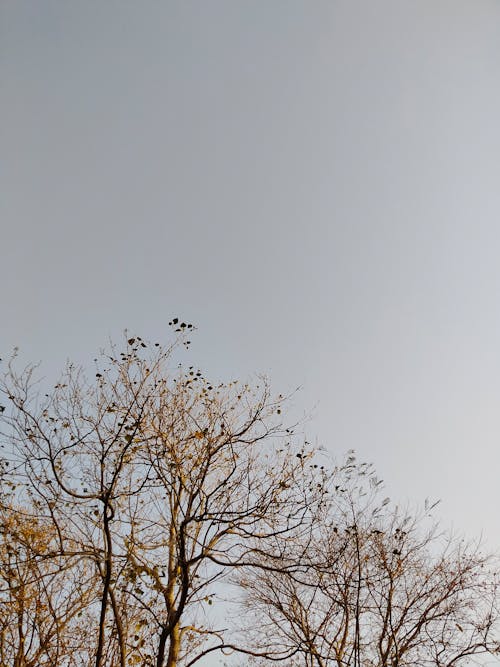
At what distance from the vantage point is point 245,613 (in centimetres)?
1318

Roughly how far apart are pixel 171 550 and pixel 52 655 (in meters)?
3.12

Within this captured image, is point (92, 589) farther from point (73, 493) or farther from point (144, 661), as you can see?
point (73, 493)

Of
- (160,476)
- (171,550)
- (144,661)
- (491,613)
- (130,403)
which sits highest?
(130,403)

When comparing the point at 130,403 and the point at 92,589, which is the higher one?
the point at 130,403

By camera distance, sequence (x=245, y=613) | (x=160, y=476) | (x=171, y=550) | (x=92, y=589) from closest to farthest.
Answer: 1. (x=160, y=476)
2. (x=171, y=550)
3. (x=92, y=589)
4. (x=245, y=613)

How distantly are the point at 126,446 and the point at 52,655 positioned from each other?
17.0ft

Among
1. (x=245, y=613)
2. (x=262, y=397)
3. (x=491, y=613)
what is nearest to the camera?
(x=262, y=397)

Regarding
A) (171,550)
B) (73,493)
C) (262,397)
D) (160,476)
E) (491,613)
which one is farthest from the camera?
(491,613)

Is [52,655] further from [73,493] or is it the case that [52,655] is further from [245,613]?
[245,613]

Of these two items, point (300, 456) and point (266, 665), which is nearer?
point (300, 456)

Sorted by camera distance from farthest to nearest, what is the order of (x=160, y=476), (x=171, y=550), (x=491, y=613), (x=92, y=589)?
(x=491, y=613) < (x=92, y=589) < (x=171, y=550) < (x=160, y=476)

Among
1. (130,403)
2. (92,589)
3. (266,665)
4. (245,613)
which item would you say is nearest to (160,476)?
(130,403)

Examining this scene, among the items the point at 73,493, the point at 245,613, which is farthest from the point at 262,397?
the point at 245,613

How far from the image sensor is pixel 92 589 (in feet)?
30.1
